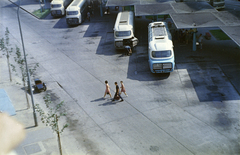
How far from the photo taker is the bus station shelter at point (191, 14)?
32.4 meters

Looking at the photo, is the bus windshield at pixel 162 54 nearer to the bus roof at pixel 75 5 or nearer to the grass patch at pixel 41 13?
the bus roof at pixel 75 5

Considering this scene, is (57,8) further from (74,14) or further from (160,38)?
(160,38)

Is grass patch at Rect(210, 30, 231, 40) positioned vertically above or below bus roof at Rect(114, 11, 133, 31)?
below

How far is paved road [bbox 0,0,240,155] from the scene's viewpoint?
61.7 ft

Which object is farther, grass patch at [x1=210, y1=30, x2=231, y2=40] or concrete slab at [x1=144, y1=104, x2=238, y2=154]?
grass patch at [x1=210, y1=30, x2=231, y2=40]

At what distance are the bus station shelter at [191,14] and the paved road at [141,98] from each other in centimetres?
298

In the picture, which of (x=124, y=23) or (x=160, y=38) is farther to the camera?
(x=124, y=23)

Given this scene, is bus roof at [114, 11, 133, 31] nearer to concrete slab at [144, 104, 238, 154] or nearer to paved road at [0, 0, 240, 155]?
paved road at [0, 0, 240, 155]

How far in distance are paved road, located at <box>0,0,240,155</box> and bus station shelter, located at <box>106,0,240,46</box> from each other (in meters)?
2.98

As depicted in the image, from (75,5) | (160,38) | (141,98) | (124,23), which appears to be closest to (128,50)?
(124,23)

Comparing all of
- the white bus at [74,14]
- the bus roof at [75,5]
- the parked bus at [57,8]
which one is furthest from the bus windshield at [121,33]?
the parked bus at [57,8]

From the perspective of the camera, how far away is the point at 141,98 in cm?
2478

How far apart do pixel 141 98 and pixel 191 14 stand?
17323 mm

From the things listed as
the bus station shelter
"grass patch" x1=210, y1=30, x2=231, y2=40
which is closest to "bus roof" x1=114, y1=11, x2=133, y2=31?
the bus station shelter
